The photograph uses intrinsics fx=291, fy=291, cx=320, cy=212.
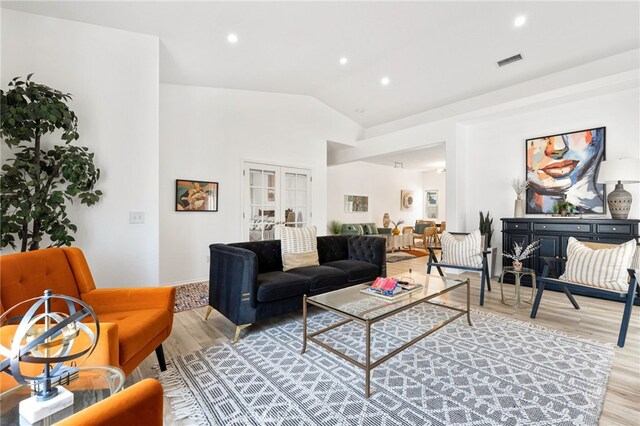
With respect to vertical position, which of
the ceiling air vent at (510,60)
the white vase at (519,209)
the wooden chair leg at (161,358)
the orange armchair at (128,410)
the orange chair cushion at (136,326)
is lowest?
the wooden chair leg at (161,358)

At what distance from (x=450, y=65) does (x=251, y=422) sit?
16.2ft

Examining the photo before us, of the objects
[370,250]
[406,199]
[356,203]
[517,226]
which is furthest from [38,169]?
[406,199]

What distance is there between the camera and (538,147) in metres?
4.59

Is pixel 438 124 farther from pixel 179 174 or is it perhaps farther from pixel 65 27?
pixel 65 27

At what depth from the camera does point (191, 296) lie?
3.94 m

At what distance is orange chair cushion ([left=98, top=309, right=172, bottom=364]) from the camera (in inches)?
64.7

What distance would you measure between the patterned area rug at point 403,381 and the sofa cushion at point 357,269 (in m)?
0.72

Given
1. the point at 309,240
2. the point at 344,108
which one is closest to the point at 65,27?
the point at 309,240

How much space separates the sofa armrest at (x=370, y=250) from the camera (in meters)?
3.77

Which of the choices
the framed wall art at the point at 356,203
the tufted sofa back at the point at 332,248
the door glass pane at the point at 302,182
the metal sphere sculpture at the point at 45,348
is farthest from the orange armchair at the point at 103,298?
the framed wall art at the point at 356,203

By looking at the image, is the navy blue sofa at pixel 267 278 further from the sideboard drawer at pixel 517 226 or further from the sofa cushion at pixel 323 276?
the sideboard drawer at pixel 517 226

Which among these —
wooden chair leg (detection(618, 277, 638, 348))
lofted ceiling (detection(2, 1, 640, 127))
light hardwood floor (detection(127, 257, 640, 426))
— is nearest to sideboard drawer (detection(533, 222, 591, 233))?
light hardwood floor (detection(127, 257, 640, 426))

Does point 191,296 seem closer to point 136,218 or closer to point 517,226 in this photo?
point 136,218

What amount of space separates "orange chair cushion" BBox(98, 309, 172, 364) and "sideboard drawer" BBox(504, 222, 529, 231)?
15.8ft
